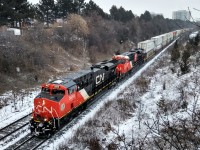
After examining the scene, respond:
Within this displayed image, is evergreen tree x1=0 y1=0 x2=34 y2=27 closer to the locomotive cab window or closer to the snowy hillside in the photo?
the snowy hillside

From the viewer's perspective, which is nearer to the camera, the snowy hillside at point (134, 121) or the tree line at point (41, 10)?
the snowy hillside at point (134, 121)

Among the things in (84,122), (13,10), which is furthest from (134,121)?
(13,10)

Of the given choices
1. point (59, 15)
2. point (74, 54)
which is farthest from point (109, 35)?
point (74, 54)

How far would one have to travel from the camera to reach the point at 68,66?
39.9 m

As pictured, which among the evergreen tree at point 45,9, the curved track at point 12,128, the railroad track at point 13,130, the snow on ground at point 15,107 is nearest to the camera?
the railroad track at point 13,130

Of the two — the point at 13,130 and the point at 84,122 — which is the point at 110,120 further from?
the point at 13,130

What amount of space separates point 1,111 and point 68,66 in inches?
790

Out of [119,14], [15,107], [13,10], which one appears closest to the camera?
[15,107]

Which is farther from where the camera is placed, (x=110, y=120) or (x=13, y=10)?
(x=13, y=10)

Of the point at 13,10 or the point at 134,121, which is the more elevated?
the point at 13,10

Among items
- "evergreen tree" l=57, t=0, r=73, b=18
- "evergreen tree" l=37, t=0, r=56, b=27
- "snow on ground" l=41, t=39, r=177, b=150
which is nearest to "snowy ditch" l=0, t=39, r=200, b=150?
"snow on ground" l=41, t=39, r=177, b=150

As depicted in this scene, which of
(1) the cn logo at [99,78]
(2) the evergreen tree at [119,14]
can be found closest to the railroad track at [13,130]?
(1) the cn logo at [99,78]

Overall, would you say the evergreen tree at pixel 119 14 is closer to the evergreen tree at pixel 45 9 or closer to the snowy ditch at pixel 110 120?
the evergreen tree at pixel 45 9

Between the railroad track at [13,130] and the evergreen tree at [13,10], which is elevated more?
the evergreen tree at [13,10]
